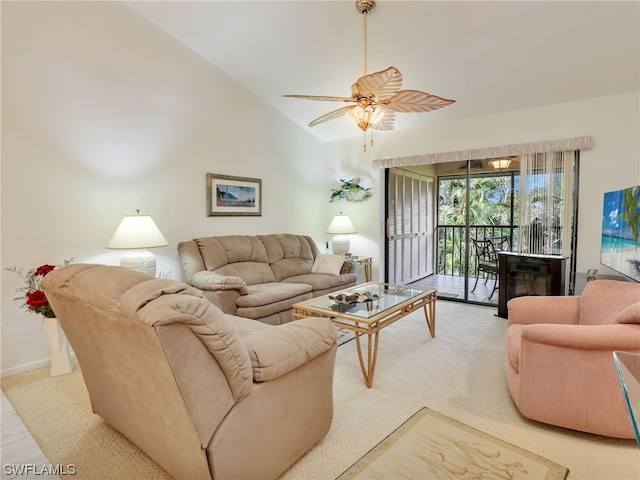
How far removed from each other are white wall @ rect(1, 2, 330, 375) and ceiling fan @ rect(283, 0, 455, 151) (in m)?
1.84

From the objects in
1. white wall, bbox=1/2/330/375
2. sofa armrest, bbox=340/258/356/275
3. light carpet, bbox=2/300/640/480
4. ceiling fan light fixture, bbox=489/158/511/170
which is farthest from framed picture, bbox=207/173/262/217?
ceiling fan light fixture, bbox=489/158/511/170

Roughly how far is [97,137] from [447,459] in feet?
12.0

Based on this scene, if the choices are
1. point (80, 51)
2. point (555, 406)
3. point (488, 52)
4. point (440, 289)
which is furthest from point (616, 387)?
point (80, 51)

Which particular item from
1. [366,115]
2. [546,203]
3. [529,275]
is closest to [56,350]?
[366,115]

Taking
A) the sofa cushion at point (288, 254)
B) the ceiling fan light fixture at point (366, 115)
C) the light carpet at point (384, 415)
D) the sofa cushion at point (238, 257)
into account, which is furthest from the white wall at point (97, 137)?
the ceiling fan light fixture at point (366, 115)

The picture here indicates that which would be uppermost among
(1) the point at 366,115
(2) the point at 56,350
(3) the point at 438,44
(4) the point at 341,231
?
(3) the point at 438,44

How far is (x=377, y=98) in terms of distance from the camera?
2584 mm

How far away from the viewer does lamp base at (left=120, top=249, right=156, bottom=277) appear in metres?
3.11

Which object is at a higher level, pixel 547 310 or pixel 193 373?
pixel 193 373

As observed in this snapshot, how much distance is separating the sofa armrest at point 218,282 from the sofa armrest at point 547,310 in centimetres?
234

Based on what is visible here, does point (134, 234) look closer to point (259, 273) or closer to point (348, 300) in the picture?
point (259, 273)

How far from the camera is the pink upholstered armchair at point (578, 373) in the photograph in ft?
5.74

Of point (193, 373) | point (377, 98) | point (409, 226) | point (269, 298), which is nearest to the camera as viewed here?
point (193, 373)

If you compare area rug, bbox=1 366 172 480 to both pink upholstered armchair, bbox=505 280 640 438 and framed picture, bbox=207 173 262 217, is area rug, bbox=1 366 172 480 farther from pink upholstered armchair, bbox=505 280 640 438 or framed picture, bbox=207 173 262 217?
framed picture, bbox=207 173 262 217
